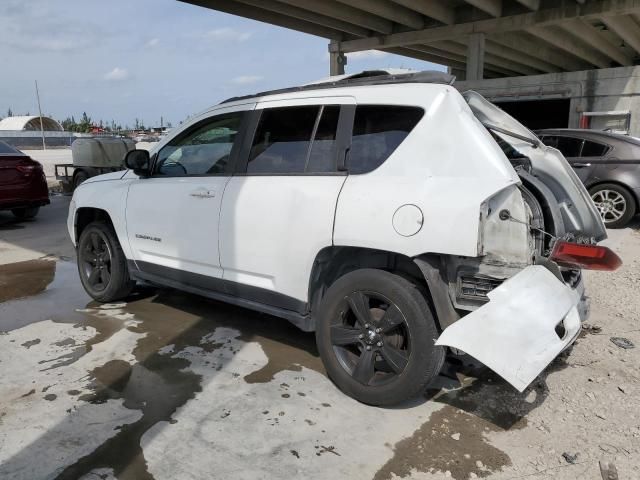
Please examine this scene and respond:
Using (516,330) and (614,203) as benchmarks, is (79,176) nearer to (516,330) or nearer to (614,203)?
(614,203)

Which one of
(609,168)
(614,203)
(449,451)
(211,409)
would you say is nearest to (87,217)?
(211,409)

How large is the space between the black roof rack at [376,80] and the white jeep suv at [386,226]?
0.02 metres

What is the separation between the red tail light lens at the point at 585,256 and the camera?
9.50 feet

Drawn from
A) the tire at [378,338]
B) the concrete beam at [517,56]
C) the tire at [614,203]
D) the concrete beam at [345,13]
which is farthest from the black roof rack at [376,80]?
the concrete beam at [517,56]

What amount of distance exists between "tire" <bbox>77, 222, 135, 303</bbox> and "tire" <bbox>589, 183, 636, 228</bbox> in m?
7.50

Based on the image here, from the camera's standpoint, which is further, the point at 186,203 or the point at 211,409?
the point at 186,203

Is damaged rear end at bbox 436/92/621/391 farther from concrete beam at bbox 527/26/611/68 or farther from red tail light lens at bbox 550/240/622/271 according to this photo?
concrete beam at bbox 527/26/611/68

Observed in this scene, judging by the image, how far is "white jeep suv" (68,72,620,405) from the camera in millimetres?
2723

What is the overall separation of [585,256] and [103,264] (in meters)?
4.21

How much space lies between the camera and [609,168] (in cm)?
834

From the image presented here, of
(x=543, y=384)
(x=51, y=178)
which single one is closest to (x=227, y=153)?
(x=543, y=384)

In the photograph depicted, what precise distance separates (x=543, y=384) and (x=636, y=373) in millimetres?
738

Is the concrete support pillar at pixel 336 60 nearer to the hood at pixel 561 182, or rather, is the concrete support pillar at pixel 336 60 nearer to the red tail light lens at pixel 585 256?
the hood at pixel 561 182

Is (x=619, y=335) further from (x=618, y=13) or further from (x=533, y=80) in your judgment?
(x=618, y=13)
